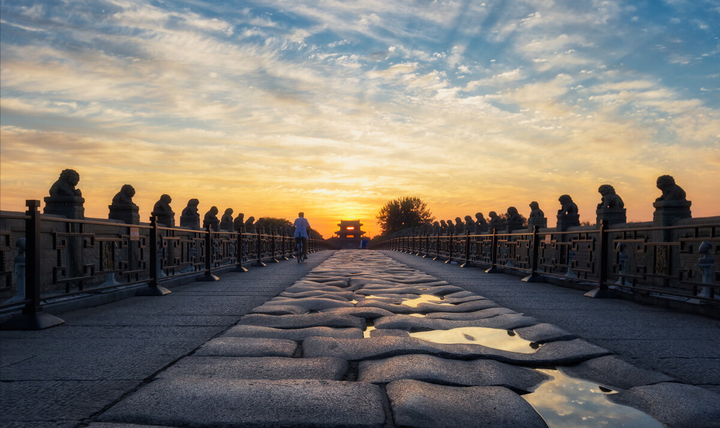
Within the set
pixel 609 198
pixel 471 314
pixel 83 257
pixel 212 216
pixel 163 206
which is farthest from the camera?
pixel 212 216

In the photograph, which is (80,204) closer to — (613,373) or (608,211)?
(613,373)

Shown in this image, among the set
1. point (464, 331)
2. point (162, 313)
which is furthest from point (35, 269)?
point (464, 331)

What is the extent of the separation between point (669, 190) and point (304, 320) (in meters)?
8.74

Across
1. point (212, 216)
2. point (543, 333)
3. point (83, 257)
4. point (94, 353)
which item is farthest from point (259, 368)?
point (212, 216)

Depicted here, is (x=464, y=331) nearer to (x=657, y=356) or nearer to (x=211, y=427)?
(x=657, y=356)

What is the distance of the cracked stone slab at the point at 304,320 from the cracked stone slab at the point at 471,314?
977 mm

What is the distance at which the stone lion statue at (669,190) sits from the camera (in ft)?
32.8

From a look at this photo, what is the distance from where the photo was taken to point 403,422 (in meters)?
2.32

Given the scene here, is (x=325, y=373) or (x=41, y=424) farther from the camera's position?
(x=325, y=373)

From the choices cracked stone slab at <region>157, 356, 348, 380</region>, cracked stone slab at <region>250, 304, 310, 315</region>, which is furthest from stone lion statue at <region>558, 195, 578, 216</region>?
cracked stone slab at <region>157, 356, 348, 380</region>

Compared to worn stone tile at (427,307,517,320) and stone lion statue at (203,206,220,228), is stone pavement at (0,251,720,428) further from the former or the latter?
stone lion statue at (203,206,220,228)

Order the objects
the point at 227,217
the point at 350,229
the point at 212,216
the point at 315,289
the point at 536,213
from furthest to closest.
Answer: the point at 350,229 → the point at 227,217 → the point at 212,216 → the point at 536,213 → the point at 315,289

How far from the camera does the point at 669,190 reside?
1011cm

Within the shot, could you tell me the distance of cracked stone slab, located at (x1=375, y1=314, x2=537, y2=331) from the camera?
497cm
